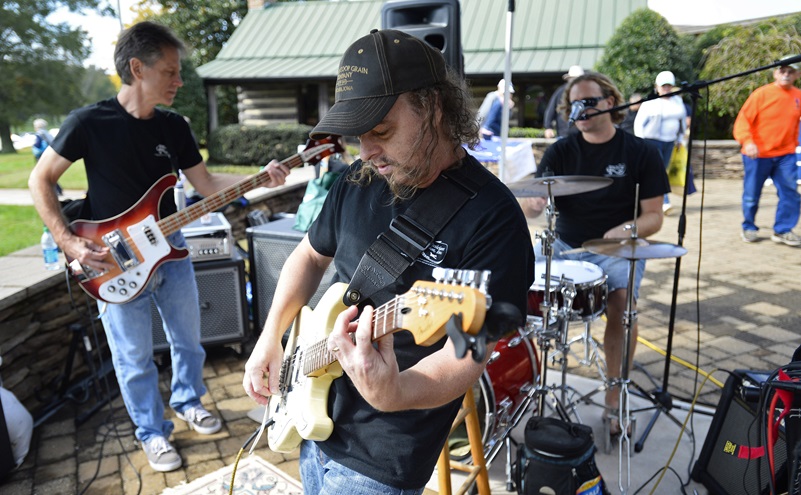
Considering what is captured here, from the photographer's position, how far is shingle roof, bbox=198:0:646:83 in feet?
45.8

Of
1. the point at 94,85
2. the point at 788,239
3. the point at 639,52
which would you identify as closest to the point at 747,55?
the point at 639,52

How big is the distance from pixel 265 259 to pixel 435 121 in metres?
3.22

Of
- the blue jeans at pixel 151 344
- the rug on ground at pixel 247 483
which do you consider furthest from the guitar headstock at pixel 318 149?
the rug on ground at pixel 247 483

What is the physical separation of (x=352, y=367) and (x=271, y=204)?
588 cm

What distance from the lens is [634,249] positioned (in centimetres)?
286

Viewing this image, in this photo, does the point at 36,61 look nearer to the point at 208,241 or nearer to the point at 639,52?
the point at 208,241

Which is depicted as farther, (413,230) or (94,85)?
(94,85)

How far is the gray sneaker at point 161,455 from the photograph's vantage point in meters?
2.98

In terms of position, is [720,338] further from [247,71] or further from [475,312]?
[247,71]

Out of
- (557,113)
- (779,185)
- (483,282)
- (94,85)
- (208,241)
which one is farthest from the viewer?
(94,85)

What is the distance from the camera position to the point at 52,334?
364 cm

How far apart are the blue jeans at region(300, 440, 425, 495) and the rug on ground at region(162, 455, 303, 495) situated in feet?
3.97

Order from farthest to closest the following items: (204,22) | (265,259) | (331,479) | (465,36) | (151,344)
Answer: (204,22) < (465,36) < (265,259) < (151,344) < (331,479)

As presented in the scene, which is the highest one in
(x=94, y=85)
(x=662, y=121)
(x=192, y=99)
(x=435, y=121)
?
(x=94, y=85)
